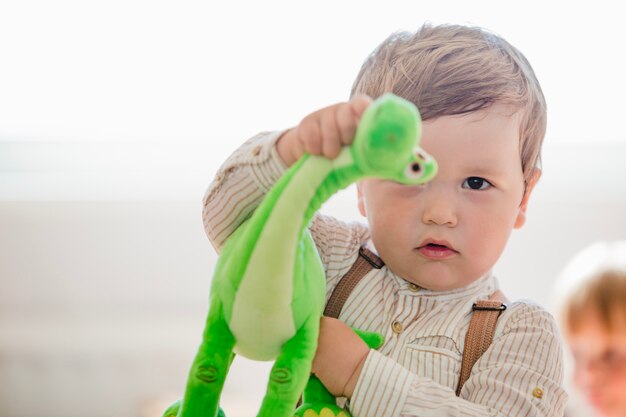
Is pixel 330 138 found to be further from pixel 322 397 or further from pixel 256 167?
pixel 322 397

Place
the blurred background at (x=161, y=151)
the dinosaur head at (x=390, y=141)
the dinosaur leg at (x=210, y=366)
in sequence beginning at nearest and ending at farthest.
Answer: the dinosaur head at (x=390, y=141), the dinosaur leg at (x=210, y=366), the blurred background at (x=161, y=151)

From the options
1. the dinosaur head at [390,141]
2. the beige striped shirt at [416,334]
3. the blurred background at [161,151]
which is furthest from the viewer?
the blurred background at [161,151]

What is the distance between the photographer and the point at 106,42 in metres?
1.49

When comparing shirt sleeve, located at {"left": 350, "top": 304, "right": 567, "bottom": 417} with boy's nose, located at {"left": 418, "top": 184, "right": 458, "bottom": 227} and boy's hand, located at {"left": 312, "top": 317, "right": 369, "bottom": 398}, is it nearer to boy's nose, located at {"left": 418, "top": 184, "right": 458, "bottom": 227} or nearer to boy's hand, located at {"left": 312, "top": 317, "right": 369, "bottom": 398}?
boy's hand, located at {"left": 312, "top": 317, "right": 369, "bottom": 398}

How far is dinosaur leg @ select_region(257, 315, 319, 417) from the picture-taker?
1.97ft

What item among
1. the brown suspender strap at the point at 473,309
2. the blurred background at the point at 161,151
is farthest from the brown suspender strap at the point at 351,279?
the blurred background at the point at 161,151

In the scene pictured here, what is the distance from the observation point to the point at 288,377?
→ 60 centimetres

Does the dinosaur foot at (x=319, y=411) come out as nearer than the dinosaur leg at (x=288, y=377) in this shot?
No

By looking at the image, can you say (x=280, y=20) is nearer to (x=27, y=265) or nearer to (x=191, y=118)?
(x=191, y=118)

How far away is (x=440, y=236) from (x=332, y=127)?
245mm

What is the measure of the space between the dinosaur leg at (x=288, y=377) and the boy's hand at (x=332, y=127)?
0.15 metres

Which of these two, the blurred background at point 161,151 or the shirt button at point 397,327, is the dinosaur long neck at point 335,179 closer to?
the shirt button at point 397,327

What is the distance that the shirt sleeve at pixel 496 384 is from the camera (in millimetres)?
726

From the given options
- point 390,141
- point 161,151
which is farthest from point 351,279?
point 161,151
